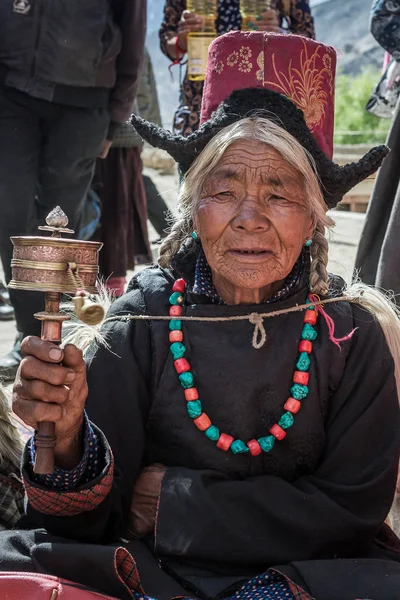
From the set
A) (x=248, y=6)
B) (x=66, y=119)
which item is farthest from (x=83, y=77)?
(x=248, y=6)

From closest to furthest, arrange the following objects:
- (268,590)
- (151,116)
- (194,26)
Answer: (268,590)
(194,26)
(151,116)

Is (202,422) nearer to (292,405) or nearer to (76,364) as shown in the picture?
(292,405)

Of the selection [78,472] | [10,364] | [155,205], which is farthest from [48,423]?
[155,205]

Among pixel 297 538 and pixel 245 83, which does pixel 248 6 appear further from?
pixel 297 538

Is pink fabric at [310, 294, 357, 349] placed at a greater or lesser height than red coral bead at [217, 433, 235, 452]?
greater

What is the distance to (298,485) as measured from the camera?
2133 mm

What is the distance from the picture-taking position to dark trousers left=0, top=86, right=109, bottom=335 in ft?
13.6

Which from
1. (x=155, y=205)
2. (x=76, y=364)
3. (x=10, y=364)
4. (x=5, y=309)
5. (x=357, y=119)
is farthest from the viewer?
(x=357, y=119)

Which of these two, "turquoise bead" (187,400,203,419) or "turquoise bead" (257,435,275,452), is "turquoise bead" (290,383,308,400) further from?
"turquoise bead" (187,400,203,419)

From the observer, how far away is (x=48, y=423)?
5.74 feet

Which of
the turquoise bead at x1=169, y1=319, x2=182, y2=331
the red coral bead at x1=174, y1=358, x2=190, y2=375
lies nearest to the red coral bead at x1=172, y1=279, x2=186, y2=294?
the turquoise bead at x1=169, y1=319, x2=182, y2=331

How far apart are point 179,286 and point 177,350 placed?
0.70 ft

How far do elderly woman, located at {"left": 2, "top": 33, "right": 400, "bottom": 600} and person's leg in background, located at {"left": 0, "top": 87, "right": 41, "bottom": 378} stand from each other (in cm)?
192

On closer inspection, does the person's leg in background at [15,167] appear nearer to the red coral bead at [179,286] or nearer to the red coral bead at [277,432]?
the red coral bead at [179,286]
